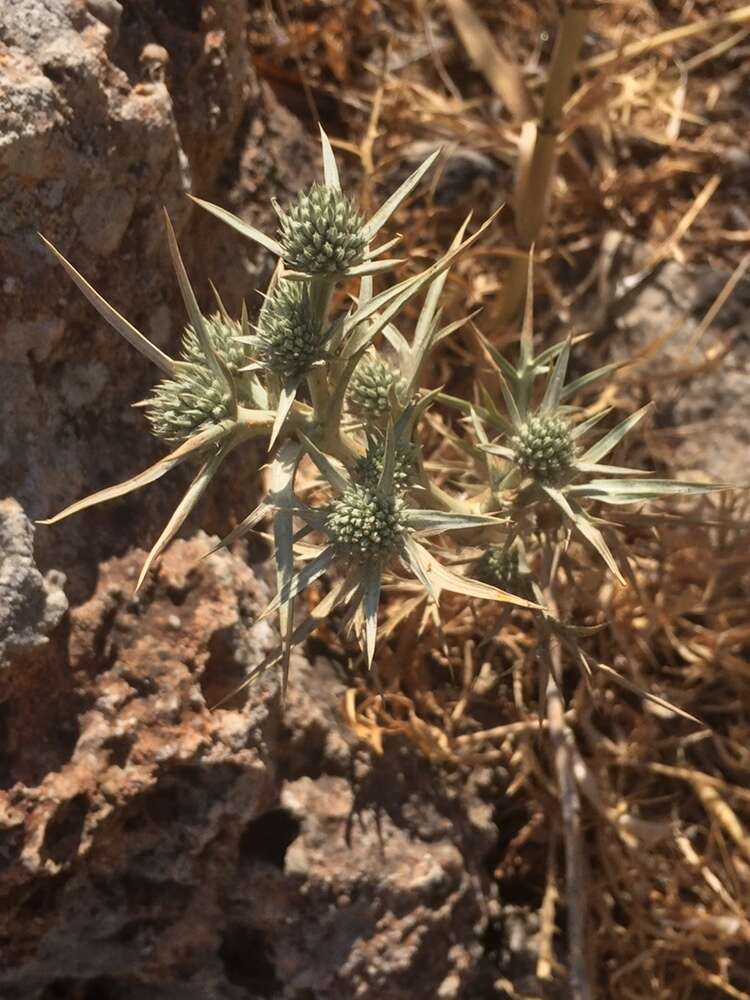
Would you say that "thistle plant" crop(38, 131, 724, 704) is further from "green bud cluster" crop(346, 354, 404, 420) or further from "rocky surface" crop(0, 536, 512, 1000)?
"rocky surface" crop(0, 536, 512, 1000)

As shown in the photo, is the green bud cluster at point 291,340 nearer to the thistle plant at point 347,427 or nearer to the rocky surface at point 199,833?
the thistle plant at point 347,427

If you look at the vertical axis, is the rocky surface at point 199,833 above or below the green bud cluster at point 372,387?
below

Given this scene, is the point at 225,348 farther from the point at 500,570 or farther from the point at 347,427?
the point at 500,570

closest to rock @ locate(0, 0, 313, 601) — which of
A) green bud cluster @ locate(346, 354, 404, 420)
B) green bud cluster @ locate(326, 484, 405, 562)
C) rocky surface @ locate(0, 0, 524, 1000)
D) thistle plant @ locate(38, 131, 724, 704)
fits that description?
rocky surface @ locate(0, 0, 524, 1000)

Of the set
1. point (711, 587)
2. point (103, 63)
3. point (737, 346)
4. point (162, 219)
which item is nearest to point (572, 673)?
point (711, 587)

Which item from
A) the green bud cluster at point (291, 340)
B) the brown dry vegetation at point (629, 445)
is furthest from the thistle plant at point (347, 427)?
the brown dry vegetation at point (629, 445)

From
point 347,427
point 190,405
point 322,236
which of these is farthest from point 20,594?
point 322,236

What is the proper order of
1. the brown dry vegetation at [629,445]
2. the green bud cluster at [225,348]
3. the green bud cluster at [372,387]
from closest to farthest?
the green bud cluster at [225,348] → the green bud cluster at [372,387] → the brown dry vegetation at [629,445]
